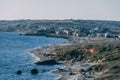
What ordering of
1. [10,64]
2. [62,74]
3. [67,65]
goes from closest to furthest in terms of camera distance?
[62,74]
[67,65]
[10,64]

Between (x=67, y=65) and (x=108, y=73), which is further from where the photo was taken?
(x=67, y=65)

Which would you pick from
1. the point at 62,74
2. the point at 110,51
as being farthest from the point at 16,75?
the point at 110,51

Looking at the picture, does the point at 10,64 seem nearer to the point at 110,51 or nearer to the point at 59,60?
the point at 59,60

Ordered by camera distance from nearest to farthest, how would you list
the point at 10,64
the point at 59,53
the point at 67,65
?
the point at 67,65
the point at 10,64
the point at 59,53

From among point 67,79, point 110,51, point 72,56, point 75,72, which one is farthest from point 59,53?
point 67,79

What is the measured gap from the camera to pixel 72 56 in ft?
402

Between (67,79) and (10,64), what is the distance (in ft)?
112

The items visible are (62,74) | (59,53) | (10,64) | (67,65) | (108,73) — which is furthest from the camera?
(59,53)

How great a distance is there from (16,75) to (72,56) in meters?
31.6

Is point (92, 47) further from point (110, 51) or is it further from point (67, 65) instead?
point (67, 65)

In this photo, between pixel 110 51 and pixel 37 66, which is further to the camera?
pixel 110 51

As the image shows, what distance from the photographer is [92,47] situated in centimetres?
13225

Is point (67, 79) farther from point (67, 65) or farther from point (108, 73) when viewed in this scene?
point (67, 65)

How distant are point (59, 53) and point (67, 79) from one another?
1749 inches
